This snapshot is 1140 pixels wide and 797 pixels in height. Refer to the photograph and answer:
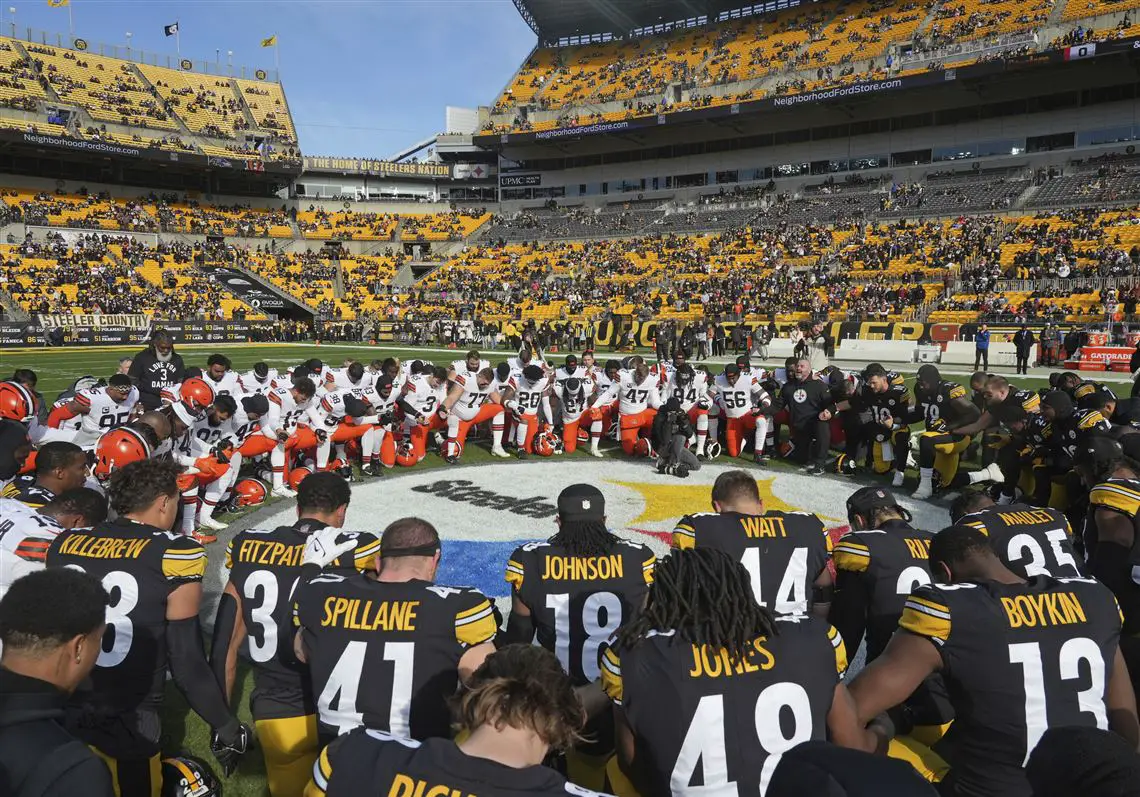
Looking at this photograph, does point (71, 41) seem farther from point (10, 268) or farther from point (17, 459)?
point (17, 459)

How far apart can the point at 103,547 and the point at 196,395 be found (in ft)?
20.2

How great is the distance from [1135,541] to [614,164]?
198 feet

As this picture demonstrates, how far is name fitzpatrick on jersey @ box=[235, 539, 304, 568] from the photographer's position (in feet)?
13.0

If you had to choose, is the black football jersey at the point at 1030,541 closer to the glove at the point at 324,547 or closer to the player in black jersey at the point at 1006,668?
the player in black jersey at the point at 1006,668

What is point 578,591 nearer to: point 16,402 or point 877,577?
point 877,577

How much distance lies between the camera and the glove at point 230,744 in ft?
13.3

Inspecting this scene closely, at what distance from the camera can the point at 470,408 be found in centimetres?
1288

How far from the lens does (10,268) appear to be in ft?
142

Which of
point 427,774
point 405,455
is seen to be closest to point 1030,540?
point 427,774

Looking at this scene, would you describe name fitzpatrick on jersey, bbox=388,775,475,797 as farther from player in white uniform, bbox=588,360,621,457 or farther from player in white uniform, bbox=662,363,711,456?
player in white uniform, bbox=588,360,621,457

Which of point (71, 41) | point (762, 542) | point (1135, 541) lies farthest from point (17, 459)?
point (71, 41)

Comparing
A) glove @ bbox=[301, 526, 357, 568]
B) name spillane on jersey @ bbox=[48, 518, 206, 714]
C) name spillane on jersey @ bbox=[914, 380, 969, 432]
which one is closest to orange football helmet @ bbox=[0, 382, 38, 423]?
name spillane on jersey @ bbox=[48, 518, 206, 714]

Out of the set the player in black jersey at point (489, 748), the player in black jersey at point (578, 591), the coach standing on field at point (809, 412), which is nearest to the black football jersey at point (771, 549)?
the player in black jersey at point (578, 591)

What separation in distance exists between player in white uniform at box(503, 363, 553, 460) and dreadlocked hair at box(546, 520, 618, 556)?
9.08 m
